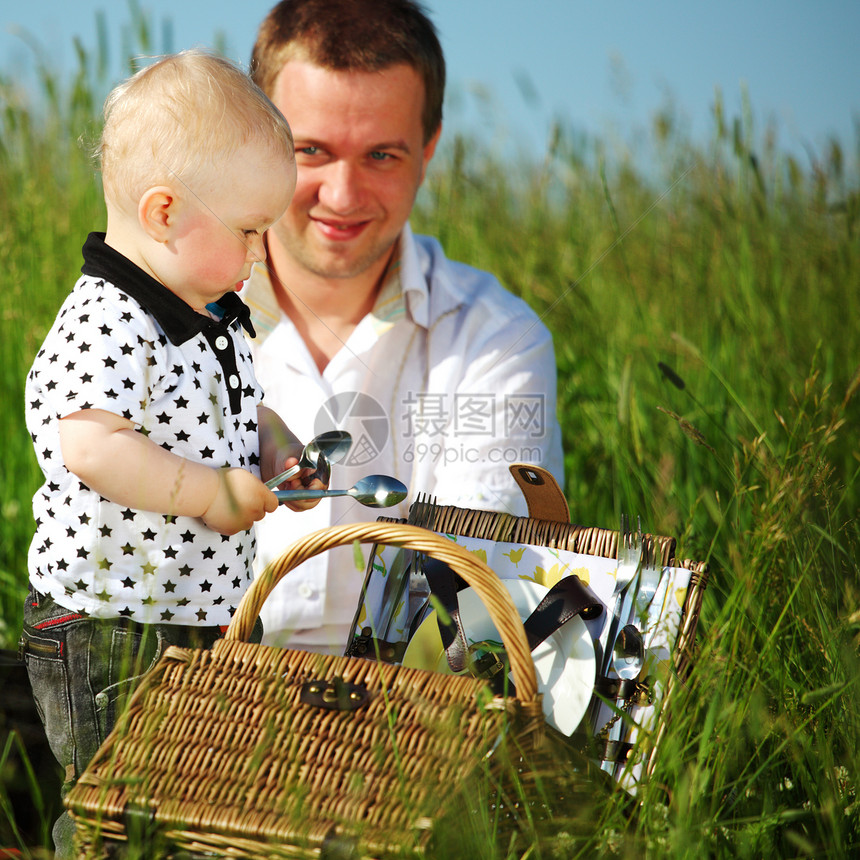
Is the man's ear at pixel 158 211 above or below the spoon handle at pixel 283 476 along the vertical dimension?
above

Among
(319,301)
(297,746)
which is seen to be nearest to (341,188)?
(319,301)

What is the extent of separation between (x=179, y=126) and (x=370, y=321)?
0.94 m

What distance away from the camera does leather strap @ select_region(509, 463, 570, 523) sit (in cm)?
138

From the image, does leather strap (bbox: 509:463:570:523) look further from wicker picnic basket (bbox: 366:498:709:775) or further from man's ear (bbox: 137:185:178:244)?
man's ear (bbox: 137:185:178:244)

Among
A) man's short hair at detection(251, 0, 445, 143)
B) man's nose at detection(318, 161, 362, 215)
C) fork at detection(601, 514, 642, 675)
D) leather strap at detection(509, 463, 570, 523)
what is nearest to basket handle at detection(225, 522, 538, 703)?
fork at detection(601, 514, 642, 675)

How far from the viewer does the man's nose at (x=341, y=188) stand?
189 centimetres

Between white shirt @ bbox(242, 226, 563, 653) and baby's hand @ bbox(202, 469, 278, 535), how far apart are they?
697mm

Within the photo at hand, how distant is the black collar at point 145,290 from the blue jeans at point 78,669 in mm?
393

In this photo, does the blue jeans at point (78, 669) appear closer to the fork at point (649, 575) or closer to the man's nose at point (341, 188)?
the fork at point (649, 575)

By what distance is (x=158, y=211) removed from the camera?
1.13m

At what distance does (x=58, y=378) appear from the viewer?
1077mm

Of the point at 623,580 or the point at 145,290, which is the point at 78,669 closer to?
the point at 145,290

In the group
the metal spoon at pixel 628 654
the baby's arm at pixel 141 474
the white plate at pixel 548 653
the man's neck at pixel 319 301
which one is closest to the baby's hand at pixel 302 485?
the baby's arm at pixel 141 474

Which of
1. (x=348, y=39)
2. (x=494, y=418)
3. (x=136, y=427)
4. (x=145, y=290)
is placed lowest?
(x=494, y=418)
